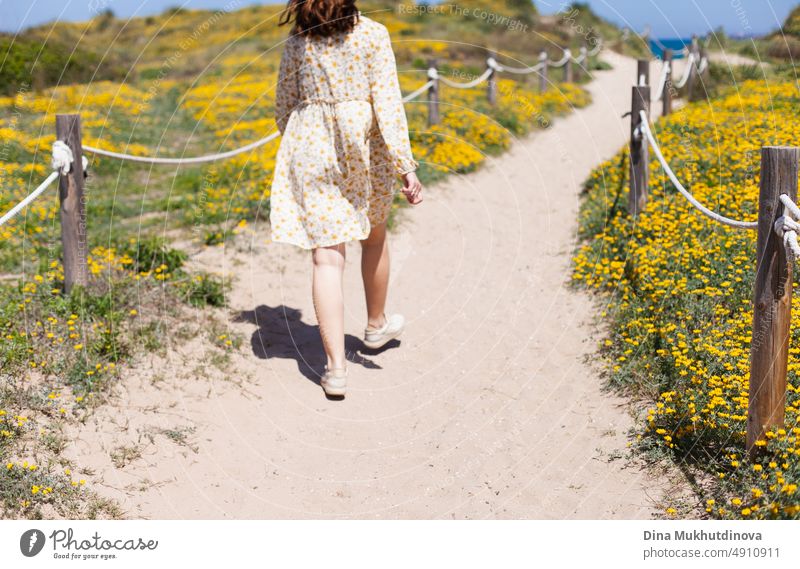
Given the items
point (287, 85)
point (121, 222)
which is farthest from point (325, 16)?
point (121, 222)

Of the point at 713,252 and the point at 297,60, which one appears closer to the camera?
the point at 297,60

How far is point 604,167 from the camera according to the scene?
28.4 ft

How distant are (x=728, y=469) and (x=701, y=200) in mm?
3556

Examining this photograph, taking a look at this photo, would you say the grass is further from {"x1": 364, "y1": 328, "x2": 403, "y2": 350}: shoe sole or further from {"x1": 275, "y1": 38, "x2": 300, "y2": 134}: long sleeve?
{"x1": 275, "y1": 38, "x2": 300, "y2": 134}: long sleeve

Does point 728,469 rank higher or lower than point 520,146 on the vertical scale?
higher

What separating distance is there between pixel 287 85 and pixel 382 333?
1.74 meters

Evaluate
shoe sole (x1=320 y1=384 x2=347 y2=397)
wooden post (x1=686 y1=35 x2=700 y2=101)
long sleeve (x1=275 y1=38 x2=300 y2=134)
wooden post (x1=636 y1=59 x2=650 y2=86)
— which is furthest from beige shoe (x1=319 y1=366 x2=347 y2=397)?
wooden post (x1=686 y1=35 x2=700 y2=101)

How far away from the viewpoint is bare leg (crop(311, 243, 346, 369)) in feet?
14.9

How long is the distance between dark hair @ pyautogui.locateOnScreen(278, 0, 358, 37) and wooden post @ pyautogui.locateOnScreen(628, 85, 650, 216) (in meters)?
3.28

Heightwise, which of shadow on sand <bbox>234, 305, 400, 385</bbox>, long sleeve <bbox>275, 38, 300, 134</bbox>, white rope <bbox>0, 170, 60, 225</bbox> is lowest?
shadow on sand <bbox>234, 305, 400, 385</bbox>

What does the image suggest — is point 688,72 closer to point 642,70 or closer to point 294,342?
point 642,70

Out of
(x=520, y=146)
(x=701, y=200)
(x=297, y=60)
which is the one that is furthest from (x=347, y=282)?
(x=520, y=146)

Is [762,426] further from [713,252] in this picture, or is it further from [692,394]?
[713,252]
